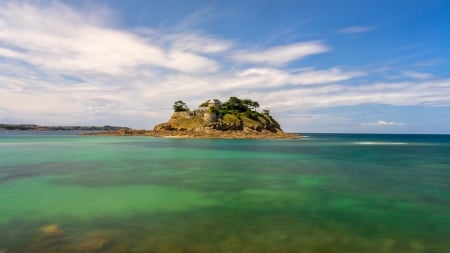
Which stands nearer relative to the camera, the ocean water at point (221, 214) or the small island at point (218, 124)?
the ocean water at point (221, 214)

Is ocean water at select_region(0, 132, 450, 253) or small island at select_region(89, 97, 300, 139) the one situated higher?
small island at select_region(89, 97, 300, 139)

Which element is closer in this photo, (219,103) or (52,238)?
(52,238)

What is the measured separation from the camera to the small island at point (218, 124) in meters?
85.6

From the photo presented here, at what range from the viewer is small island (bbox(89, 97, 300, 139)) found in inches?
3371

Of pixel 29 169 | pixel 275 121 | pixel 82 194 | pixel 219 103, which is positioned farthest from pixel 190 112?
pixel 82 194

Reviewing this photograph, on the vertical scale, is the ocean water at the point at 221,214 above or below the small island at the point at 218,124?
below

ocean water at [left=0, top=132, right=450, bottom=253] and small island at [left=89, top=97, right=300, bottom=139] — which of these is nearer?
ocean water at [left=0, top=132, right=450, bottom=253]

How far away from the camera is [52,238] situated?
738 centimetres

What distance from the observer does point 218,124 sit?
88438 millimetres

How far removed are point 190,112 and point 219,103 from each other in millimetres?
14309

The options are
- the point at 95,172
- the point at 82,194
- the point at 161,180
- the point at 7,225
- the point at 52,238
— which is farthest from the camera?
the point at 95,172

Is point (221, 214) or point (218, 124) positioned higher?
point (218, 124)

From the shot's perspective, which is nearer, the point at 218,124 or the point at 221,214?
the point at 221,214

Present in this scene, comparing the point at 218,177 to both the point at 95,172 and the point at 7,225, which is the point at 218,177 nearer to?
the point at 95,172
